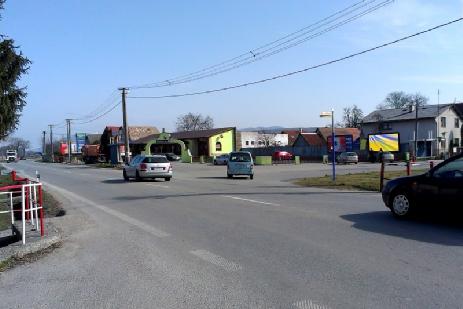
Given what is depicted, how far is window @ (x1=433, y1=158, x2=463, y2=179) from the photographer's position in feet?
32.8

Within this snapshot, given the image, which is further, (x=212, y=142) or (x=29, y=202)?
(x=212, y=142)

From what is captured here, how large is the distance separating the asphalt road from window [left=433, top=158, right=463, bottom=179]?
3.24ft

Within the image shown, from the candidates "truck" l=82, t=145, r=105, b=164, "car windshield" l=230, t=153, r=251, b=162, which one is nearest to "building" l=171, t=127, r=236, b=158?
"truck" l=82, t=145, r=105, b=164

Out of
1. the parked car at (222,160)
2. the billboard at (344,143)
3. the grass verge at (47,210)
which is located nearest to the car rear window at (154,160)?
the grass verge at (47,210)

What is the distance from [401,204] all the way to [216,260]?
515 centimetres

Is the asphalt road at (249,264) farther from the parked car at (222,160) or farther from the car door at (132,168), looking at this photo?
the parked car at (222,160)

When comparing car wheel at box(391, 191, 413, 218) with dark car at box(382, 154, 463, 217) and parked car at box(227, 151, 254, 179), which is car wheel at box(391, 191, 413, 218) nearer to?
dark car at box(382, 154, 463, 217)

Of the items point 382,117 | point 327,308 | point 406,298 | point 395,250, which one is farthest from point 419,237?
point 382,117

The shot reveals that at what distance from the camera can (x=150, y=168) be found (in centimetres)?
2888

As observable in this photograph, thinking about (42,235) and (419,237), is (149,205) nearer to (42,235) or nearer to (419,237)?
(42,235)

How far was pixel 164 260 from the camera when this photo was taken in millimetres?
7734

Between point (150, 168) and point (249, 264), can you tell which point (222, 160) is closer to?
point (150, 168)

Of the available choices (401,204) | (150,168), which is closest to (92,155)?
(150,168)

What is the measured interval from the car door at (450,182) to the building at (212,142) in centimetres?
7374
